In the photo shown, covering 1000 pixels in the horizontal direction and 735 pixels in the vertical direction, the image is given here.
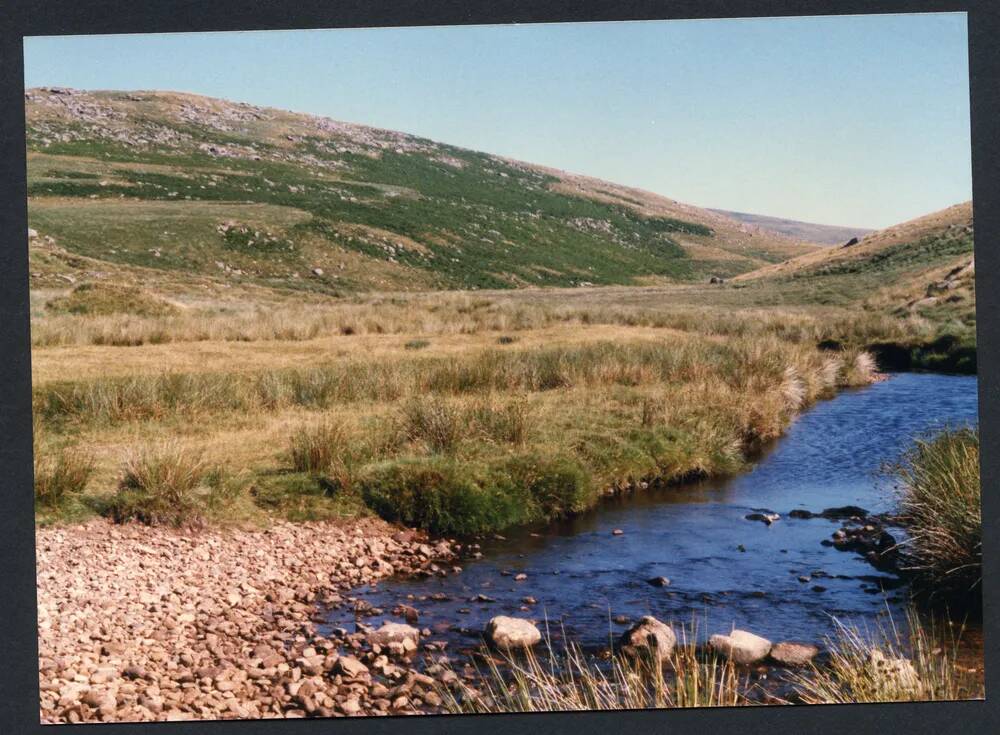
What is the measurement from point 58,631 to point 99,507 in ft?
5.07

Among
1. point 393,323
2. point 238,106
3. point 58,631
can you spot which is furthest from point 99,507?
point 393,323

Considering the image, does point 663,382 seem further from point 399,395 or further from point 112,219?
point 112,219

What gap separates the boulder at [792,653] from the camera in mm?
5773

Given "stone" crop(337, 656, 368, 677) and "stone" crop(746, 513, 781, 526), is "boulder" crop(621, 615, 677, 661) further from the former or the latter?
"stone" crop(746, 513, 781, 526)

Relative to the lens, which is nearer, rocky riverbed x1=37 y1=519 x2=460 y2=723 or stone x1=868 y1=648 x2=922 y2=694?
stone x1=868 y1=648 x2=922 y2=694

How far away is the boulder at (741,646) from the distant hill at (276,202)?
230 inches

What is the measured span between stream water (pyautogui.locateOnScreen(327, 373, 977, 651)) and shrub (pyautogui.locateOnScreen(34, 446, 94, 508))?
8.05 ft

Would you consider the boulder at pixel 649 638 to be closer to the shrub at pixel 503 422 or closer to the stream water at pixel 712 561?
the stream water at pixel 712 561

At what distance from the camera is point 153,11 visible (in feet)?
19.5

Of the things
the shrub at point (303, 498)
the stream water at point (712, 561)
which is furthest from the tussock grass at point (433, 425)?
the stream water at point (712, 561)

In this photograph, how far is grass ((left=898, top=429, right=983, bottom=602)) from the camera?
21.1 feet

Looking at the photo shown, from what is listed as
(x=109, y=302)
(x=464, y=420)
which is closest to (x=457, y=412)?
(x=464, y=420)

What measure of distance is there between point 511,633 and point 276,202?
744 cm

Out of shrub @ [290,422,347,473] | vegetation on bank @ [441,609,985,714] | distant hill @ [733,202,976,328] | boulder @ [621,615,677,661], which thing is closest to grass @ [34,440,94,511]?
shrub @ [290,422,347,473]
